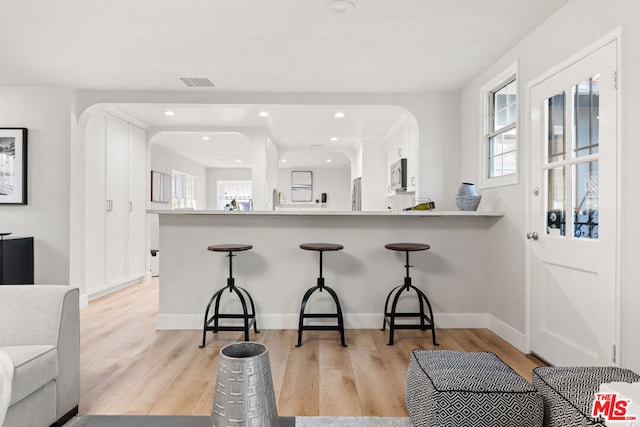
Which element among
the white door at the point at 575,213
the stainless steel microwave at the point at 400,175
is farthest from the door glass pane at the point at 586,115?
the stainless steel microwave at the point at 400,175

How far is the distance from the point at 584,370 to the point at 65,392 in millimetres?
2278

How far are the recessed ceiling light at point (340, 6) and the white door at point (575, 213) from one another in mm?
1418

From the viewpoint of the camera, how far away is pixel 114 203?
5.17 meters

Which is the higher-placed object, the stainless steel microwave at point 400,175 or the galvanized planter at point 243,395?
the stainless steel microwave at point 400,175

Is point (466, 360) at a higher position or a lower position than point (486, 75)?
lower

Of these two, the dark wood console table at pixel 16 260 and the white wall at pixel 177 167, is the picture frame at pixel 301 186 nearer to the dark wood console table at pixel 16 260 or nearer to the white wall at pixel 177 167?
the white wall at pixel 177 167

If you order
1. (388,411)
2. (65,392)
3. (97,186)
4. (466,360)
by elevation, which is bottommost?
(388,411)

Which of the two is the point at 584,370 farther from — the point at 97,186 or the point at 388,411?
the point at 97,186

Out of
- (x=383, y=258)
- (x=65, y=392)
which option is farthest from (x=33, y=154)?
(x=383, y=258)

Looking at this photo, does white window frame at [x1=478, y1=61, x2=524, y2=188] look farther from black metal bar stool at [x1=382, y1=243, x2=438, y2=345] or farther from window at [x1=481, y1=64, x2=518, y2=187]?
black metal bar stool at [x1=382, y1=243, x2=438, y2=345]

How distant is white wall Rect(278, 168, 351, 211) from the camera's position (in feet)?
35.9

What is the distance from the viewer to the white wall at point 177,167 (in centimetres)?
739

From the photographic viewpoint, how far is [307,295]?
3.18 metres

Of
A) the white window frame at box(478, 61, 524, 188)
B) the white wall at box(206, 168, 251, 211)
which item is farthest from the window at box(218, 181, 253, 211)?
the white window frame at box(478, 61, 524, 188)
